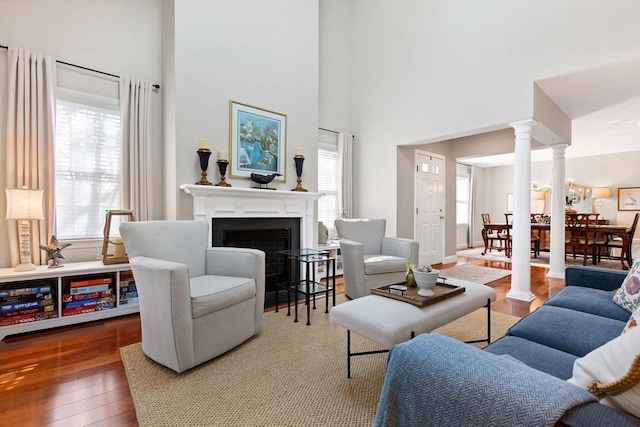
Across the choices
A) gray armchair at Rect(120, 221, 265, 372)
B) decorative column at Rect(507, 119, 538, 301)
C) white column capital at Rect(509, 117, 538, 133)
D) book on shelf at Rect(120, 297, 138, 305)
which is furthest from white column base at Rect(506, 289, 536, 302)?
book on shelf at Rect(120, 297, 138, 305)

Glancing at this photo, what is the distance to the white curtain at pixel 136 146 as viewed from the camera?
128 inches

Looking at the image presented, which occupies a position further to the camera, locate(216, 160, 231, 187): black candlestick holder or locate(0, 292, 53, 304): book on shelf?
locate(216, 160, 231, 187): black candlestick holder

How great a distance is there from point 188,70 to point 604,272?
4.03 m

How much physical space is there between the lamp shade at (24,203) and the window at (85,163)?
0.39 meters

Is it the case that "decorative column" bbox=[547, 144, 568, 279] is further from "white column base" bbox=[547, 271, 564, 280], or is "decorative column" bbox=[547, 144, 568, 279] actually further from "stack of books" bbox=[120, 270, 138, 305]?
"stack of books" bbox=[120, 270, 138, 305]

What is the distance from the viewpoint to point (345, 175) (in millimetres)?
5191

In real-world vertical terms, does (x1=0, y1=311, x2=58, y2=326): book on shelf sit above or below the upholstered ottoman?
below

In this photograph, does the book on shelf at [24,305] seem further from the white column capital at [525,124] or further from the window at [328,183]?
the white column capital at [525,124]

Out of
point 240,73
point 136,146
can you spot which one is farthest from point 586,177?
point 136,146

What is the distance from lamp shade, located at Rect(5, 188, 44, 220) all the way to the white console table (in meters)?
0.46

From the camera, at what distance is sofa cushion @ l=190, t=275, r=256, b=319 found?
1972 mm

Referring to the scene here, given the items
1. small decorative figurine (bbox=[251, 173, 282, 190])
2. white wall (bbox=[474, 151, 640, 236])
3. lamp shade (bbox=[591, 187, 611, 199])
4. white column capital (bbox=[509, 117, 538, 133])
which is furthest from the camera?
lamp shade (bbox=[591, 187, 611, 199])

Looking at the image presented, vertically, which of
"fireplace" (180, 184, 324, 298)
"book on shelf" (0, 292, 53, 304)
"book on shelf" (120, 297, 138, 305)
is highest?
"fireplace" (180, 184, 324, 298)

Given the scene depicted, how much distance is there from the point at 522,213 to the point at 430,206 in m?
2.03
